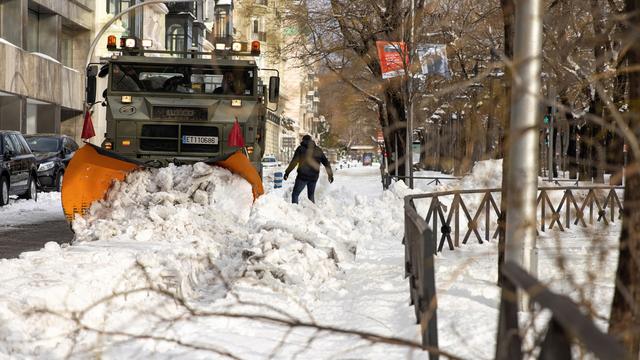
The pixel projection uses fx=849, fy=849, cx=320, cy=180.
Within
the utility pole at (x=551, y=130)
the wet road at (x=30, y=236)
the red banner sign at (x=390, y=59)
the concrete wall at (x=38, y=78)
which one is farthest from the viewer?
the concrete wall at (x=38, y=78)

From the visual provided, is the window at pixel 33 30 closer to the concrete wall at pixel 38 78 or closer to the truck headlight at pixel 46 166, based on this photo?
the concrete wall at pixel 38 78

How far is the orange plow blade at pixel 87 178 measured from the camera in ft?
40.8

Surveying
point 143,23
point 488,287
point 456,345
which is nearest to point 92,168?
point 488,287

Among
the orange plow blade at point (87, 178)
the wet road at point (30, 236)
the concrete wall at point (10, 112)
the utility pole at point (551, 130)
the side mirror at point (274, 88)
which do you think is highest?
the concrete wall at point (10, 112)

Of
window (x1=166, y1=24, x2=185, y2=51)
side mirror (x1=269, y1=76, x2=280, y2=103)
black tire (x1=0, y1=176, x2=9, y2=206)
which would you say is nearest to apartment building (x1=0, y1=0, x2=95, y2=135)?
window (x1=166, y1=24, x2=185, y2=51)

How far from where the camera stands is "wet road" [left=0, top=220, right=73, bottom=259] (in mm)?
11734

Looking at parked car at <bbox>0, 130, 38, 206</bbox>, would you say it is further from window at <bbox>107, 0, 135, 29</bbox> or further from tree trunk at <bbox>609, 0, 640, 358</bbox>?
window at <bbox>107, 0, 135, 29</bbox>

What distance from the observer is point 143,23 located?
5003cm

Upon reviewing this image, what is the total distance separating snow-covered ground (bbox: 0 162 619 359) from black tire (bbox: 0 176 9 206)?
6.55m

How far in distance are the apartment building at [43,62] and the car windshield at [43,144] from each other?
29.0ft

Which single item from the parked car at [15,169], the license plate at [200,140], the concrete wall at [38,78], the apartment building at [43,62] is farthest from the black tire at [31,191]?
the apartment building at [43,62]

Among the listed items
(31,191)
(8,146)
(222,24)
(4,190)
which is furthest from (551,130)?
(222,24)

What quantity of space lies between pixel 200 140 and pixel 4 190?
20.3 feet

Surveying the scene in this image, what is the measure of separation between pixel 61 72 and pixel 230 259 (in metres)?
33.8
